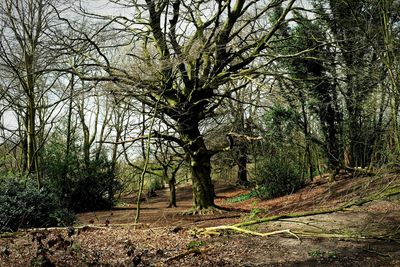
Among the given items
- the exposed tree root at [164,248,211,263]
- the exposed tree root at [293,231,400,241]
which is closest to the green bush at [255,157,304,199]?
the exposed tree root at [293,231,400,241]

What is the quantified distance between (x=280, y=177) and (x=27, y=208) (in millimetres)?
8963

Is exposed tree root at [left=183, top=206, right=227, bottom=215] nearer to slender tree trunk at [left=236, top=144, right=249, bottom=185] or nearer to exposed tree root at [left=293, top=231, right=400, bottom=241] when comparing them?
exposed tree root at [left=293, top=231, right=400, bottom=241]

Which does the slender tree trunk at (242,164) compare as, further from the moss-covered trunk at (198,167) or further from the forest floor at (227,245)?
the forest floor at (227,245)

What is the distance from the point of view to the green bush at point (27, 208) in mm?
7750

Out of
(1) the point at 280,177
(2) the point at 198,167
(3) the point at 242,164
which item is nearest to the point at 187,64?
(2) the point at 198,167

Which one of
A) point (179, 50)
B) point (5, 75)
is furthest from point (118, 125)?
point (179, 50)

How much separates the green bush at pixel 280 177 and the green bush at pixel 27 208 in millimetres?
7826

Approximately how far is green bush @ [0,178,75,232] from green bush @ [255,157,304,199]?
783 cm

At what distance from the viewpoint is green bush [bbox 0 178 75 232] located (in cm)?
775

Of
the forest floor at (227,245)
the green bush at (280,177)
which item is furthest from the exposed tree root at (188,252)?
the green bush at (280,177)

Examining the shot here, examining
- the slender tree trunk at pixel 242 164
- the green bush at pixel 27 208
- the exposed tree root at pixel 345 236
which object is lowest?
the exposed tree root at pixel 345 236

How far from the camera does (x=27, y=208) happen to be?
8.05 meters

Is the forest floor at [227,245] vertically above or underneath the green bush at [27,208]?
underneath

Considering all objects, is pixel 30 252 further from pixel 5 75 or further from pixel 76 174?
pixel 76 174
